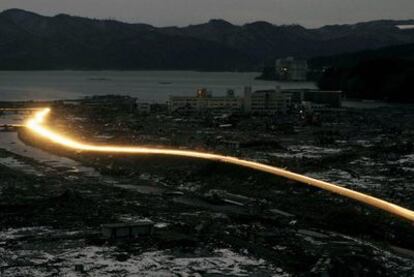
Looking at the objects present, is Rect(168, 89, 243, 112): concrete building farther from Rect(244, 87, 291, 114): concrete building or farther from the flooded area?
the flooded area

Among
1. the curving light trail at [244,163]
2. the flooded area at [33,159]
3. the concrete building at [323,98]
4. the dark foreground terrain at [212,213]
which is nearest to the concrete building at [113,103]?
the concrete building at [323,98]

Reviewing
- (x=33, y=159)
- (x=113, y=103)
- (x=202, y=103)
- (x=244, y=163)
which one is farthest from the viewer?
(x=113, y=103)

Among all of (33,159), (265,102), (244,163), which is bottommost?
(33,159)

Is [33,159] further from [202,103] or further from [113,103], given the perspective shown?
[113,103]

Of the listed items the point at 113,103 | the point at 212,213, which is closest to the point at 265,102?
the point at 113,103

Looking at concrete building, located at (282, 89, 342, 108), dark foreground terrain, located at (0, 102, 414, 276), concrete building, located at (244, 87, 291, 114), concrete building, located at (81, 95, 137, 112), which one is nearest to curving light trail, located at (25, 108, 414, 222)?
dark foreground terrain, located at (0, 102, 414, 276)

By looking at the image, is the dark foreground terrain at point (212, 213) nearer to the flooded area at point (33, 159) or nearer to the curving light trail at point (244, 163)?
the flooded area at point (33, 159)

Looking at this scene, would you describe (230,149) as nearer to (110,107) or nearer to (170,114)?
(170,114)
